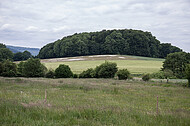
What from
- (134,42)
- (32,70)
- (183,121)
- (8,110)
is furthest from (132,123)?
(134,42)

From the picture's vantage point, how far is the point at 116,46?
361ft

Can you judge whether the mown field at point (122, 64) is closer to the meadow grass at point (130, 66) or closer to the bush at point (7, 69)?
the meadow grass at point (130, 66)

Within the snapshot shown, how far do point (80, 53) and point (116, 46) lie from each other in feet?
70.8

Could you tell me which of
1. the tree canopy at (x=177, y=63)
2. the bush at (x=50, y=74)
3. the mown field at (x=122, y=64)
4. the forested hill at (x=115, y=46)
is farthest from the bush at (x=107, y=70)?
the forested hill at (x=115, y=46)

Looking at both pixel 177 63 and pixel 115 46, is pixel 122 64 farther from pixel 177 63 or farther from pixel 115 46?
pixel 115 46

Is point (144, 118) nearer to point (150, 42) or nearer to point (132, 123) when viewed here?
point (132, 123)

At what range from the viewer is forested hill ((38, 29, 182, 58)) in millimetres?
108188

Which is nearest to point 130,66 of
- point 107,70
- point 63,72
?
point 107,70

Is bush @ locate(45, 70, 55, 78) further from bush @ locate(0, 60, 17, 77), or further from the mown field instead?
the mown field

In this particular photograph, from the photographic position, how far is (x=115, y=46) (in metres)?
110

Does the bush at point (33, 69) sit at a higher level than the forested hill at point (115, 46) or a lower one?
lower

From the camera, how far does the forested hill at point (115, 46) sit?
4259 inches

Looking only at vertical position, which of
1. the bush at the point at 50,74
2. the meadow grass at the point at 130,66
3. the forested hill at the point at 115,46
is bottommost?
the bush at the point at 50,74

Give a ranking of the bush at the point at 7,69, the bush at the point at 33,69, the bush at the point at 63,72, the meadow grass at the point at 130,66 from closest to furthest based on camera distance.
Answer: the bush at the point at 7,69 < the bush at the point at 63,72 < the bush at the point at 33,69 < the meadow grass at the point at 130,66
